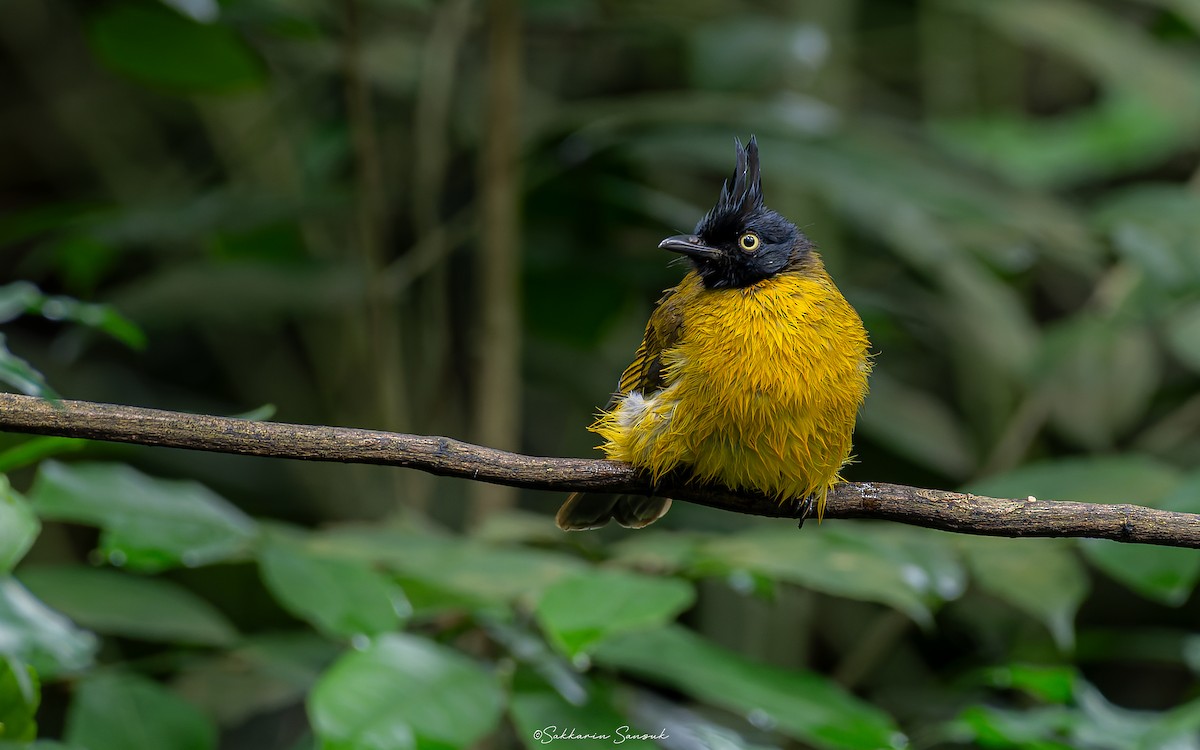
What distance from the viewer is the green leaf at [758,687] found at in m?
2.18

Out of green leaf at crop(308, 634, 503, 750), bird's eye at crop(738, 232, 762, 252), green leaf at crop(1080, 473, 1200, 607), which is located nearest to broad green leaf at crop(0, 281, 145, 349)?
green leaf at crop(308, 634, 503, 750)

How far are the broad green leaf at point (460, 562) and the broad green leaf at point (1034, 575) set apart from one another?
2.90 ft

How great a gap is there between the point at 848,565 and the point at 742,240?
0.77 m

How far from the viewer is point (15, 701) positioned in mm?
1692

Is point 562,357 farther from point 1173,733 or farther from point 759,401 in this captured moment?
point 1173,733

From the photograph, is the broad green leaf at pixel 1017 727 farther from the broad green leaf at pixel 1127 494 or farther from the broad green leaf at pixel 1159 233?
the broad green leaf at pixel 1159 233

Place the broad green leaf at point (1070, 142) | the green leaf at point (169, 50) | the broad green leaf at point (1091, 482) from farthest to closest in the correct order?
the broad green leaf at point (1070, 142)
the green leaf at point (169, 50)
the broad green leaf at point (1091, 482)

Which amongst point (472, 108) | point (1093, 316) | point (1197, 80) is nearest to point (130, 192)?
point (472, 108)

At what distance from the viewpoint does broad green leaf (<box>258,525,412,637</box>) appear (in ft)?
6.87

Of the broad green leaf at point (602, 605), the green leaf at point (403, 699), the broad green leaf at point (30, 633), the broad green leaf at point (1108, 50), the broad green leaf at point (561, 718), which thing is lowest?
the broad green leaf at point (561, 718)

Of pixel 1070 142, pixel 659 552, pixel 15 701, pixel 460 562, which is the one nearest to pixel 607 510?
pixel 659 552

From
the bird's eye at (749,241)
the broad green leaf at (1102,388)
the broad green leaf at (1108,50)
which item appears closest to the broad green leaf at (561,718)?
the bird's eye at (749,241)

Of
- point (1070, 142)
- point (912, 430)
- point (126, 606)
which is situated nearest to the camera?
point (126, 606)

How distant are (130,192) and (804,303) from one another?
4.21 metres
